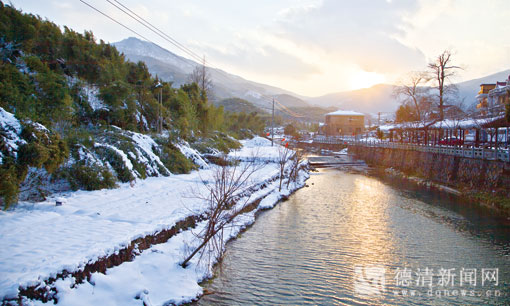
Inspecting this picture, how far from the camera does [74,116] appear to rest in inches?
555

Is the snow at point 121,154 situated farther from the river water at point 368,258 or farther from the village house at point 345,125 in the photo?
the village house at point 345,125

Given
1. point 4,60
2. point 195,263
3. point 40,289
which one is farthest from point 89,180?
point 4,60

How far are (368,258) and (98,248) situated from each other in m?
6.66

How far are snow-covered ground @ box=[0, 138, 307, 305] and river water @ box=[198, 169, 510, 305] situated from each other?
916mm

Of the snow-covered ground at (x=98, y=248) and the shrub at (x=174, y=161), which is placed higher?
the shrub at (x=174, y=161)

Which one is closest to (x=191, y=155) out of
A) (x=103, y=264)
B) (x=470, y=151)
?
(x=103, y=264)

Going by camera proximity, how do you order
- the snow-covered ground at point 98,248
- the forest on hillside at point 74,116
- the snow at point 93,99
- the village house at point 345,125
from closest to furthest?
the snow-covered ground at point 98,248 → the forest on hillside at point 74,116 → the snow at point 93,99 → the village house at point 345,125

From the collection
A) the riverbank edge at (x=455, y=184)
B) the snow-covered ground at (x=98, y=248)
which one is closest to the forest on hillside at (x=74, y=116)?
the snow-covered ground at (x=98, y=248)

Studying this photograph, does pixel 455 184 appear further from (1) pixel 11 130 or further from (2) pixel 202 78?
(2) pixel 202 78

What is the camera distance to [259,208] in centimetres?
1336

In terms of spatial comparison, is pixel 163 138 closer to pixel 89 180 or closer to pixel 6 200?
pixel 89 180

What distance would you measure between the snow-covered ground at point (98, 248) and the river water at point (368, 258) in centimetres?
92

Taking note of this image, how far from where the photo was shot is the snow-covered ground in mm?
5040

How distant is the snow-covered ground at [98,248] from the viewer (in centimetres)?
504
